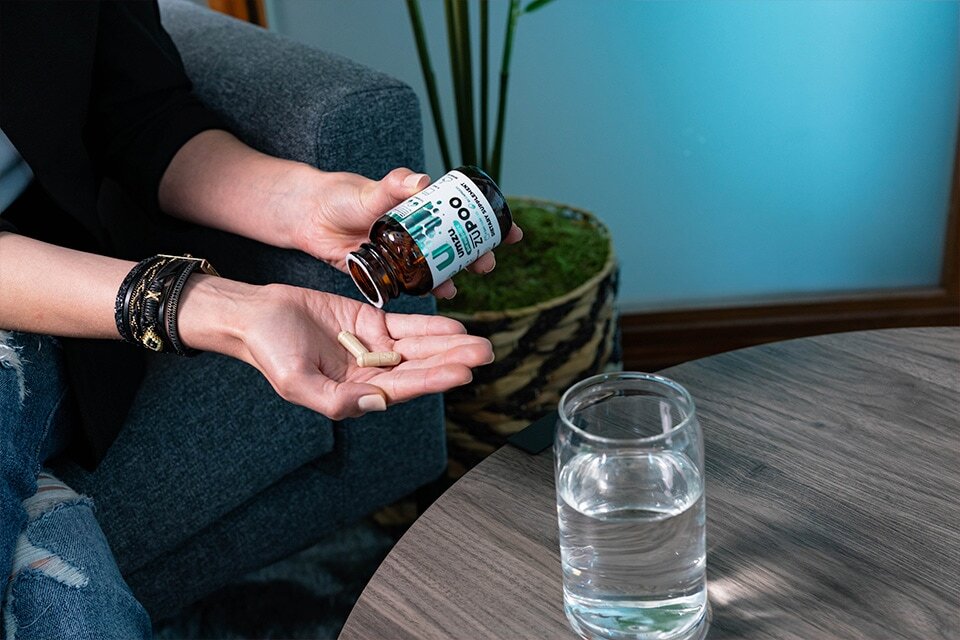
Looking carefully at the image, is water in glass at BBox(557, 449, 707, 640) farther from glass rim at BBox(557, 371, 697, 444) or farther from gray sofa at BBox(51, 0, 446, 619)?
gray sofa at BBox(51, 0, 446, 619)

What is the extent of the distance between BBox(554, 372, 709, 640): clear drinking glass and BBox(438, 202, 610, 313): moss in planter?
2.70ft

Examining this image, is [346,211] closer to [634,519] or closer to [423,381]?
[423,381]

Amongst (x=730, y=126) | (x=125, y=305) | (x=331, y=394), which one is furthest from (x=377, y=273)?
(x=730, y=126)

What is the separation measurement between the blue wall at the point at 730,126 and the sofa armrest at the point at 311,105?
557 millimetres

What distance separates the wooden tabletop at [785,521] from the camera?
72cm

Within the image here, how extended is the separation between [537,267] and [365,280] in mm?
650

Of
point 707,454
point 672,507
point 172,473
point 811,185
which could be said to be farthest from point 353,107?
point 811,185

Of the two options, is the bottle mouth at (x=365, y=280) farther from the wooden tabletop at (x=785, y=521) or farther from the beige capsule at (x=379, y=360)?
the wooden tabletop at (x=785, y=521)

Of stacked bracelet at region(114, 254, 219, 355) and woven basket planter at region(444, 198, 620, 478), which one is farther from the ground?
stacked bracelet at region(114, 254, 219, 355)

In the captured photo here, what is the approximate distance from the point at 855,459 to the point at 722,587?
18 centimetres

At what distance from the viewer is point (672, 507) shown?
665 mm

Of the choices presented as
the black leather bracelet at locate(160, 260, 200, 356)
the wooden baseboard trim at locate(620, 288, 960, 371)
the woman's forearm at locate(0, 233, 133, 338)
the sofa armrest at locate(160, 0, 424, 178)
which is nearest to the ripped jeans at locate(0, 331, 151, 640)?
the woman's forearm at locate(0, 233, 133, 338)

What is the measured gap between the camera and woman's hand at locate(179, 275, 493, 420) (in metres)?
0.85

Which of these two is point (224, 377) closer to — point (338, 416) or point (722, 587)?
point (338, 416)
